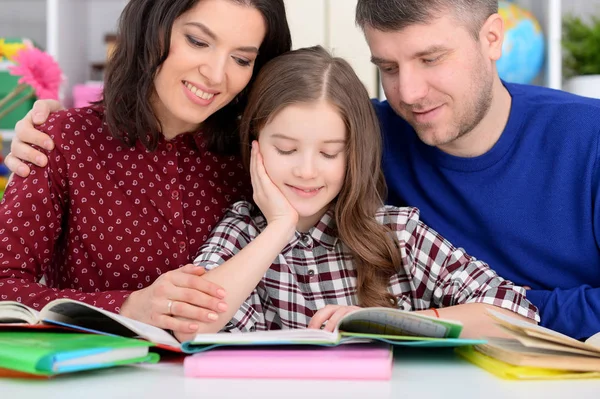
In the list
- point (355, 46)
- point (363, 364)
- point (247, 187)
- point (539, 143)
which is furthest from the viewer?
point (355, 46)

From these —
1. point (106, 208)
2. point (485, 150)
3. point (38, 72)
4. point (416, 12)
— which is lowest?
point (106, 208)

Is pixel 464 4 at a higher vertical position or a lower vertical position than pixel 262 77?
higher

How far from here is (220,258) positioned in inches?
54.9

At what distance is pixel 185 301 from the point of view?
1.11 meters

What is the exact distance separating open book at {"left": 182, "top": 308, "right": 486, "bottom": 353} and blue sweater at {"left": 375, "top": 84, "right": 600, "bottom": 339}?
553 millimetres

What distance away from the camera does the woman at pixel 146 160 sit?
1420 millimetres

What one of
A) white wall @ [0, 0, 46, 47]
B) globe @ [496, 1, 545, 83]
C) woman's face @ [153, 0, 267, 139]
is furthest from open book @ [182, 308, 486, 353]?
white wall @ [0, 0, 46, 47]

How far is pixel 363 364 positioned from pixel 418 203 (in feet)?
2.53

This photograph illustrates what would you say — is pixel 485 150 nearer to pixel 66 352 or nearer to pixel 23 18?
pixel 66 352

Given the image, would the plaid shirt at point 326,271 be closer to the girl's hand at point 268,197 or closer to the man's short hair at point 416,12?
the girl's hand at point 268,197

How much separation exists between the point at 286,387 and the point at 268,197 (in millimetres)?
641

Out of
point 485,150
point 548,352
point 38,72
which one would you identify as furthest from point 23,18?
point 548,352

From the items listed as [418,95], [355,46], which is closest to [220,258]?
[418,95]

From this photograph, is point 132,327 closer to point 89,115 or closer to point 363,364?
point 363,364
